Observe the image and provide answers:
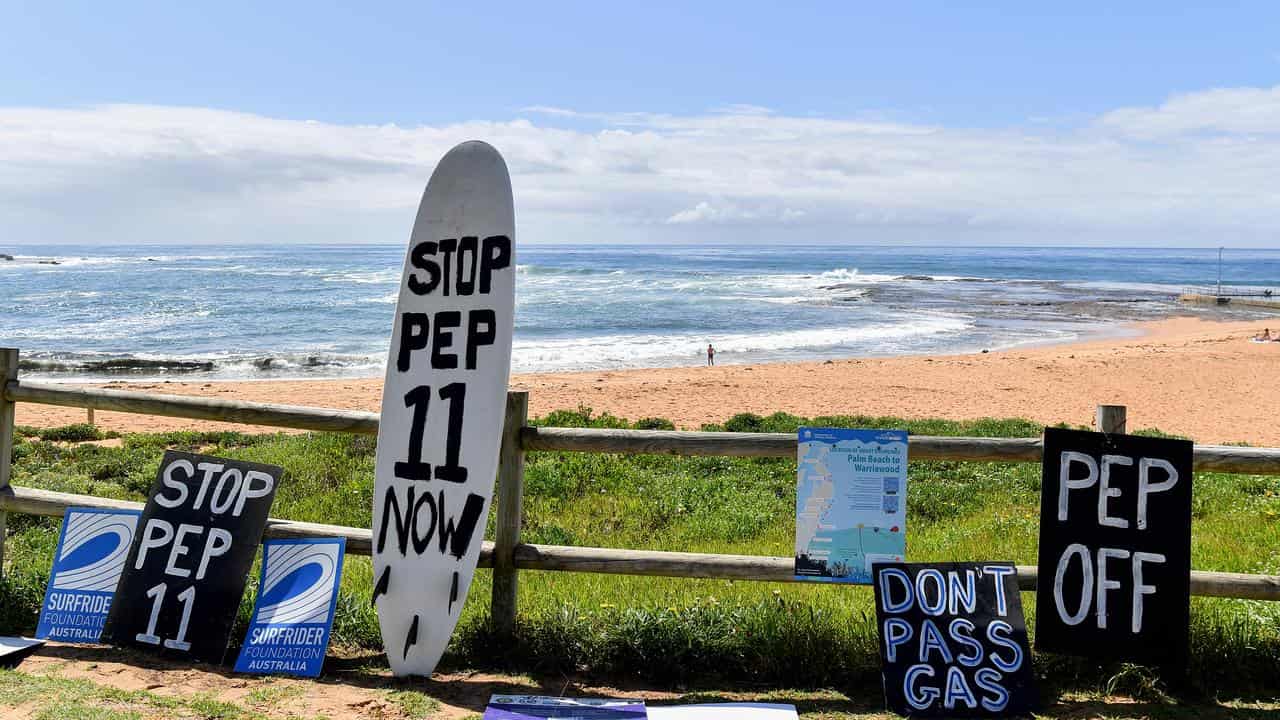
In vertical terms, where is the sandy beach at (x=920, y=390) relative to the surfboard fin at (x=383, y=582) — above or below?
below

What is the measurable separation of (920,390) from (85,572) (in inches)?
732

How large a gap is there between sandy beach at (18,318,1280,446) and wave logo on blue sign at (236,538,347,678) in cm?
1113

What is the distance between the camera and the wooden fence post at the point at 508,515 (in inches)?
174

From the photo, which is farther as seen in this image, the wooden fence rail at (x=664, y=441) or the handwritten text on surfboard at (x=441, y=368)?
the handwritten text on surfboard at (x=441, y=368)

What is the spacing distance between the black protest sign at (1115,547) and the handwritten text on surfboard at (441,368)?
2557mm

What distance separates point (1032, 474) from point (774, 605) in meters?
6.50

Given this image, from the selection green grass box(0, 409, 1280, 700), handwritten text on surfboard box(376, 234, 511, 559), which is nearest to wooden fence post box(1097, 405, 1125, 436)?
green grass box(0, 409, 1280, 700)

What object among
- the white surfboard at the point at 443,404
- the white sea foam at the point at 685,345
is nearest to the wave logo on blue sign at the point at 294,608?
the white surfboard at the point at 443,404

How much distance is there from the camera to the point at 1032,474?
1001 cm

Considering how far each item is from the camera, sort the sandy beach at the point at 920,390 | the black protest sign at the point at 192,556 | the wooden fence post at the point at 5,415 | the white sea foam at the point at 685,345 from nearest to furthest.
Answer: the black protest sign at the point at 192,556, the wooden fence post at the point at 5,415, the sandy beach at the point at 920,390, the white sea foam at the point at 685,345

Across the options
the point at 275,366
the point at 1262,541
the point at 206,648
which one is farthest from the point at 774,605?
the point at 275,366

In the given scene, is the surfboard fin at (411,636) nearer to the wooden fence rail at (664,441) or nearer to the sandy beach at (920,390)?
the wooden fence rail at (664,441)

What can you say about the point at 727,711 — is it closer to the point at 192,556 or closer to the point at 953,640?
the point at 953,640

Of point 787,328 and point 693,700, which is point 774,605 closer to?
point 693,700
